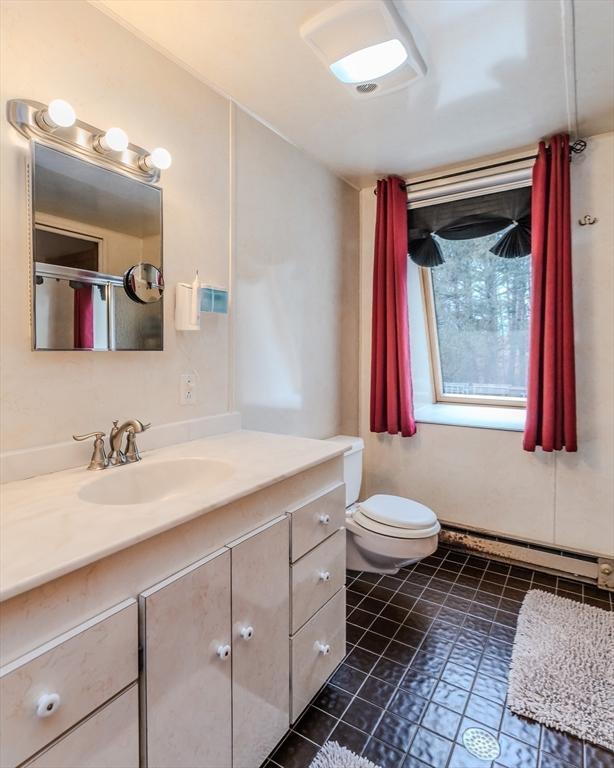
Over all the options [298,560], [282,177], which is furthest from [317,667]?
[282,177]

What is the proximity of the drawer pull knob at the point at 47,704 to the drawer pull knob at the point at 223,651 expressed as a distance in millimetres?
392

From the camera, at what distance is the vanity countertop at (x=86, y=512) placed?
→ 721 mm

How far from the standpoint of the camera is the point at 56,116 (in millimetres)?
1175

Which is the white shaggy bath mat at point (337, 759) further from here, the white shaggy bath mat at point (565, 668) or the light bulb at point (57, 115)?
the light bulb at point (57, 115)

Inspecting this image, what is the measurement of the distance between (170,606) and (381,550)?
4.44 ft

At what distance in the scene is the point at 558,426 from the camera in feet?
7.31

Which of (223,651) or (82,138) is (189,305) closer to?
(82,138)

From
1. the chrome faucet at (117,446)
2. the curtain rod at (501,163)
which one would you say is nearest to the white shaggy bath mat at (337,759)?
the chrome faucet at (117,446)

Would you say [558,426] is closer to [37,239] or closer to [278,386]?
[278,386]

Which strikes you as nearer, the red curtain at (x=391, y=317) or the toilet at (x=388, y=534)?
the toilet at (x=388, y=534)

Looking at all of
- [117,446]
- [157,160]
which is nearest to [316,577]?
[117,446]

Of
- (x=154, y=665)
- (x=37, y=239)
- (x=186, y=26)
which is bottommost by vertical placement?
(x=154, y=665)

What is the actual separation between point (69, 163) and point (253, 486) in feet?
3.58

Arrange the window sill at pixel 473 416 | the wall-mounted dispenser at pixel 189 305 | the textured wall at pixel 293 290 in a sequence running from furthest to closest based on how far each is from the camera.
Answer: the window sill at pixel 473 416 → the textured wall at pixel 293 290 → the wall-mounted dispenser at pixel 189 305
